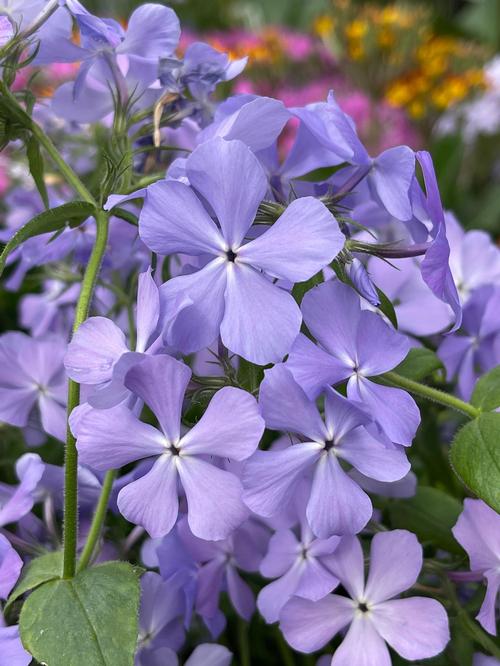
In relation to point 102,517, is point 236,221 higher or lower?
higher

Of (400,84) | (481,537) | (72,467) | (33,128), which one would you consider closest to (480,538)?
(481,537)

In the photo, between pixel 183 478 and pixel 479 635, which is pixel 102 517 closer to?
pixel 183 478

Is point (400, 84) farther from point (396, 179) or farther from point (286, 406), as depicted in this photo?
point (286, 406)

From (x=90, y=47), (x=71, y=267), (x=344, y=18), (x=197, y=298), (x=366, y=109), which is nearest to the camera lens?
(x=197, y=298)

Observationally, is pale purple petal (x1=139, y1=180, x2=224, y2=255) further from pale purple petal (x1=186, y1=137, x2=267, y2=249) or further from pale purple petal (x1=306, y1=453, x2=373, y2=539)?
pale purple petal (x1=306, y1=453, x2=373, y2=539)

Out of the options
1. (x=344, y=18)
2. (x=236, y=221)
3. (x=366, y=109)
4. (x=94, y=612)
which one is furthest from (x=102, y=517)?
(x=344, y=18)

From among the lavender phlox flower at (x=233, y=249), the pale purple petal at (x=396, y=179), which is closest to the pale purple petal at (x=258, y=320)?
the lavender phlox flower at (x=233, y=249)
